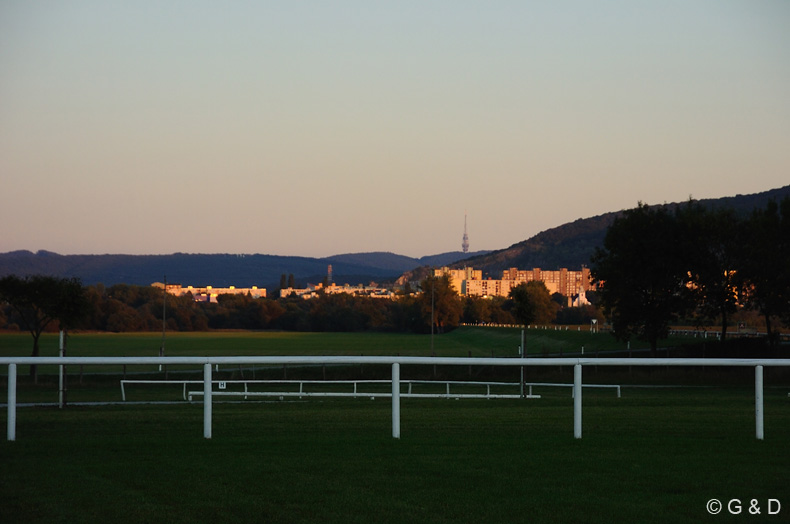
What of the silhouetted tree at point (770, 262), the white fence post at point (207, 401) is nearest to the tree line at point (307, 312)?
the silhouetted tree at point (770, 262)

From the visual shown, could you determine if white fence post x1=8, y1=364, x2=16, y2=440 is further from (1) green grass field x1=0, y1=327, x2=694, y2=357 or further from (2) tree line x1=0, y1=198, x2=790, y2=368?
(1) green grass field x1=0, y1=327, x2=694, y2=357

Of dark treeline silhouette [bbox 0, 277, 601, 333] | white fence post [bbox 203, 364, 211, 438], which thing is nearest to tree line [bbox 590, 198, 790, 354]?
white fence post [bbox 203, 364, 211, 438]

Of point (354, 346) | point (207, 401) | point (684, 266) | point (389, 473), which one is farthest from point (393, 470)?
point (354, 346)

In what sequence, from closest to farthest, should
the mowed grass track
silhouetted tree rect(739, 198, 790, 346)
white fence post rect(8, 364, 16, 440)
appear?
A: the mowed grass track < white fence post rect(8, 364, 16, 440) < silhouetted tree rect(739, 198, 790, 346)

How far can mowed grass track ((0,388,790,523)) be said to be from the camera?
251 inches

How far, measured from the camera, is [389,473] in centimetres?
770

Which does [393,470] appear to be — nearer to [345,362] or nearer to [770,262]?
[345,362]

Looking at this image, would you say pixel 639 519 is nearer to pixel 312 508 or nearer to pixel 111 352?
pixel 312 508

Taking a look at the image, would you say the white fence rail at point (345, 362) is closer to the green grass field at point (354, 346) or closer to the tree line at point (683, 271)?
the tree line at point (683, 271)

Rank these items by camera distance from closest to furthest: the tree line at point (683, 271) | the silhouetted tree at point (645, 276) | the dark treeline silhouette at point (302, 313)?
1. the tree line at point (683, 271)
2. the silhouetted tree at point (645, 276)
3. the dark treeline silhouette at point (302, 313)

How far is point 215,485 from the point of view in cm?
713

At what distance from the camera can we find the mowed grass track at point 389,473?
636 cm

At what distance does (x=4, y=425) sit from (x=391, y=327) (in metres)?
128

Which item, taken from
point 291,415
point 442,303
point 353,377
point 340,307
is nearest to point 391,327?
point 340,307
